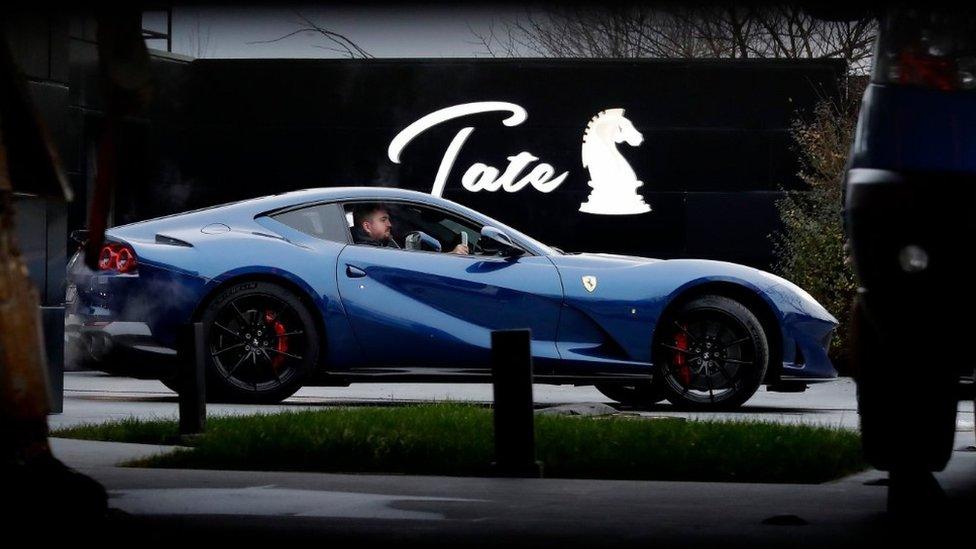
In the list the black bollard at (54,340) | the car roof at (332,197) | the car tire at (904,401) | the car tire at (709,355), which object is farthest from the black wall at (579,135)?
the car tire at (904,401)

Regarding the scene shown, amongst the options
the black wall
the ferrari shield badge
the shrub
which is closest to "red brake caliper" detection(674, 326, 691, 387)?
the ferrari shield badge

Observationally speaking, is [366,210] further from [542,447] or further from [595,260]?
[542,447]

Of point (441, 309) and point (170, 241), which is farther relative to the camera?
point (170, 241)

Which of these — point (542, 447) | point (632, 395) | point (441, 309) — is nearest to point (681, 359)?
point (632, 395)

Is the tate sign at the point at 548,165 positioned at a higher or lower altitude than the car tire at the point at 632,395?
higher

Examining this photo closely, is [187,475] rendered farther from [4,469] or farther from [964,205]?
[964,205]

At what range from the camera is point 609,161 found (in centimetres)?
2344

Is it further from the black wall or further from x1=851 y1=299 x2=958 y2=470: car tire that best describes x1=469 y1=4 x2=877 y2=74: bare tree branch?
x1=851 y1=299 x2=958 y2=470: car tire

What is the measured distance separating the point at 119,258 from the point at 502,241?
2.49 meters

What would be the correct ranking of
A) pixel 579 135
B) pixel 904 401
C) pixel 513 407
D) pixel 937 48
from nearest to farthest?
pixel 937 48
pixel 904 401
pixel 513 407
pixel 579 135

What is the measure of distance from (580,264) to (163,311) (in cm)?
274

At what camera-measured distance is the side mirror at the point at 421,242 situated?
11.5 m

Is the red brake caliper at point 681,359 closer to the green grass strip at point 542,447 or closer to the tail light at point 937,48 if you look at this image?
the green grass strip at point 542,447

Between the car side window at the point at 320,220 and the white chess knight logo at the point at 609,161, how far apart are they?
12257 mm
